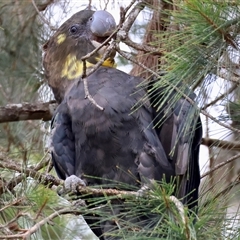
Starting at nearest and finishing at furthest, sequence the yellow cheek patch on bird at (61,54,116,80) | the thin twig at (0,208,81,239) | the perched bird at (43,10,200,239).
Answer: the thin twig at (0,208,81,239)
the perched bird at (43,10,200,239)
the yellow cheek patch on bird at (61,54,116,80)

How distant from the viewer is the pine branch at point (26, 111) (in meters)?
2.78

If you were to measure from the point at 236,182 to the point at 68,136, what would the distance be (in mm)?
654

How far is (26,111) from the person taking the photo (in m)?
2.80

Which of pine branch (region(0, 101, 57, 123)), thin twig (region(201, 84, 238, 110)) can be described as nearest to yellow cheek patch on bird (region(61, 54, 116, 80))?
pine branch (region(0, 101, 57, 123))

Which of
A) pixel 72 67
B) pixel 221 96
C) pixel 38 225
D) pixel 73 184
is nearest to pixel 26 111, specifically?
pixel 72 67

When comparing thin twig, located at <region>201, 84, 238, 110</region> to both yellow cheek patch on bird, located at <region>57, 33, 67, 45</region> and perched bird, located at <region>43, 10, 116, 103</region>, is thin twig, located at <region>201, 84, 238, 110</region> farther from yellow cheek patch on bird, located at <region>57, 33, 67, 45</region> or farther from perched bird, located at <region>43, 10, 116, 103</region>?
yellow cheek patch on bird, located at <region>57, 33, 67, 45</region>

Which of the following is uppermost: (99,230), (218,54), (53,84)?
(218,54)

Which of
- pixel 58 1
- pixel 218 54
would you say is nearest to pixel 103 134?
pixel 218 54

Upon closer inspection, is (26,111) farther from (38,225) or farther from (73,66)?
(38,225)

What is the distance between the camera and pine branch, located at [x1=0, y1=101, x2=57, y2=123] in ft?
9.12

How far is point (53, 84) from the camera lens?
265 centimetres

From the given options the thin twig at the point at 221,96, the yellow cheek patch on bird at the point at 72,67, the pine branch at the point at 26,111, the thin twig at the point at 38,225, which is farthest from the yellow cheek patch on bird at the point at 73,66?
the thin twig at the point at 38,225

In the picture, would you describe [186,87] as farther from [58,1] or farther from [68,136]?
[58,1]

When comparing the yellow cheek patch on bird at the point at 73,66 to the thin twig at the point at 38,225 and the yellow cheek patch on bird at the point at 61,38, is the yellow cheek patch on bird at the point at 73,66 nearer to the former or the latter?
the yellow cheek patch on bird at the point at 61,38
